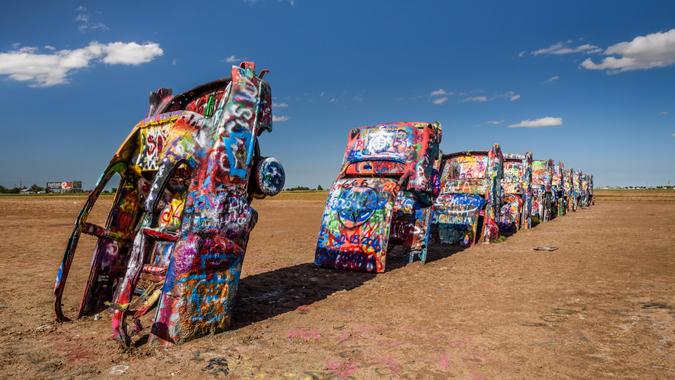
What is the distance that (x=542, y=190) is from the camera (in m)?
19.6

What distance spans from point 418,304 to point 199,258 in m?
2.95

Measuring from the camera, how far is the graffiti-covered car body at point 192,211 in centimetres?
409

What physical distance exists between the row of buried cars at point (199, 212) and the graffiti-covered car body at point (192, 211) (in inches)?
0.4

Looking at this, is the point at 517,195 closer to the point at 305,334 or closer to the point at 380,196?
the point at 380,196

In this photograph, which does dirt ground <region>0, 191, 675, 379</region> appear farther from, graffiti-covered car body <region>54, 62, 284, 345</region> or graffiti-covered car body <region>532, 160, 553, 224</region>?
graffiti-covered car body <region>532, 160, 553, 224</region>

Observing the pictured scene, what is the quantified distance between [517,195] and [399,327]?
1254 centimetres

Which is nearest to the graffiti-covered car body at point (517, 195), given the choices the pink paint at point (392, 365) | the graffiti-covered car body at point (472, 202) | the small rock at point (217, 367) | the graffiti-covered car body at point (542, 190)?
the graffiti-covered car body at point (472, 202)

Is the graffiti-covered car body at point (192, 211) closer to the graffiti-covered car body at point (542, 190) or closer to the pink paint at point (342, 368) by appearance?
the pink paint at point (342, 368)

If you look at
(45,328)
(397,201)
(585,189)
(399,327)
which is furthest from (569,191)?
(45,328)

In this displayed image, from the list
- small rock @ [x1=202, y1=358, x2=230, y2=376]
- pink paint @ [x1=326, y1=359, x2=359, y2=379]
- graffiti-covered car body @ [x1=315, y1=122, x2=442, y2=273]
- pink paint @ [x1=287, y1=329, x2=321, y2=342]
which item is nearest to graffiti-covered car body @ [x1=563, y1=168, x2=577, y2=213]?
graffiti-covered car body @ [x1=315, y1=122, x2=442, y2=273]

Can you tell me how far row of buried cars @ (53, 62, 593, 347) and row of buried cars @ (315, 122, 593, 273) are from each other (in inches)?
1.1

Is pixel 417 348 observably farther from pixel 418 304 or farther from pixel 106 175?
pixel 106 175

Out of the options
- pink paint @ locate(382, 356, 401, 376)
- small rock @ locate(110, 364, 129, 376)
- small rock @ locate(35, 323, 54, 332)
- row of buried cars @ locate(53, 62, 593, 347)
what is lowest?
small rock @ locate(35, 323, 54, 332)

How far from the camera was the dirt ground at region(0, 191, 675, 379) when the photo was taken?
139 inches
